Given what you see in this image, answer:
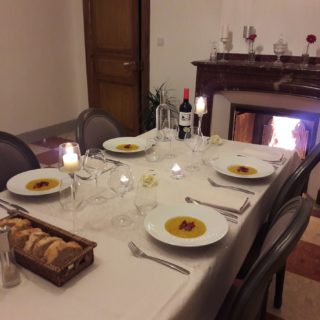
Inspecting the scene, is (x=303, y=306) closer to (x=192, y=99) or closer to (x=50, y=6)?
(x=192, y=99)

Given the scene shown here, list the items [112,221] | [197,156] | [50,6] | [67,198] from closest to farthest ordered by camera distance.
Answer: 1. [112,221]
2. [67,198]
3. [197,156]
4. [50,6]

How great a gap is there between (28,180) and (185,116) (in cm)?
90

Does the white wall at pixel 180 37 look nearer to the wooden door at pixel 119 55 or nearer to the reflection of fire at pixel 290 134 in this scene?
the wooden door at pixel 119 55

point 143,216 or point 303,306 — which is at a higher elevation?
point 143,216

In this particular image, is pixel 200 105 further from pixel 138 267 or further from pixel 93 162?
pixel 138 267

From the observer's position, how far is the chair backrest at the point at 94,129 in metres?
1.95

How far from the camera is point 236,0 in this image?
3.02 m

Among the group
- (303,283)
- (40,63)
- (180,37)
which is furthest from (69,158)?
(40,63)

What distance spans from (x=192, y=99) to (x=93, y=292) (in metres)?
3.12

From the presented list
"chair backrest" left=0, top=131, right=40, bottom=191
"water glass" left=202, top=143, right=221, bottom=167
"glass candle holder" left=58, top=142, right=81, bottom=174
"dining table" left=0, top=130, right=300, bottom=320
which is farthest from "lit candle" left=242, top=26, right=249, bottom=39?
"glass candle holder" left=58, top=142, right=81, bottom=174

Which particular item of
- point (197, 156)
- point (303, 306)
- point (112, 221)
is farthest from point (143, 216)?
point (303, 306)

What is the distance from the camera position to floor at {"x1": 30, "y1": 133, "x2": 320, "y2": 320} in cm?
177

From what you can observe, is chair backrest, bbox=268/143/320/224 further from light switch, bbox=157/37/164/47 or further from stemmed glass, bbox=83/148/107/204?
light switch, bbox=157/37/164/47

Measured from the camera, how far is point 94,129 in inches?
80.6
